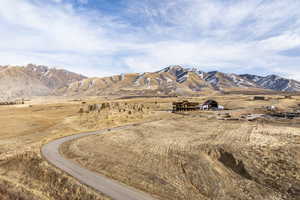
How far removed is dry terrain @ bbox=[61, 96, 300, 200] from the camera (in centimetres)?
2011

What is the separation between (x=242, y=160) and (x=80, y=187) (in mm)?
18967

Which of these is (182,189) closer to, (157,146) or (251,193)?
(251,193)

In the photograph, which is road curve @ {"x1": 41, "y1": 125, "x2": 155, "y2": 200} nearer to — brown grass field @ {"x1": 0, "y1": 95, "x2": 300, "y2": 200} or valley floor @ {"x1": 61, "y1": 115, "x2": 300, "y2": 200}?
brown grass field @ {"x1": 0, "y1": 95, "x2": 300, "y2": 200}

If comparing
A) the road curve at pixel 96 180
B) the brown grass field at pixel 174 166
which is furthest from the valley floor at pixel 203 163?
the road curve at pixel 96 180

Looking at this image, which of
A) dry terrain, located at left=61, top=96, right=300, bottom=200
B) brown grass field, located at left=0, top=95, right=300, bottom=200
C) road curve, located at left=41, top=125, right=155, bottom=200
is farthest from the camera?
dry terrain, located at left=61, top=96, right=300, bottom=200

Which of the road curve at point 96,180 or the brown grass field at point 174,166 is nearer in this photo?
the road curve at point 96,180

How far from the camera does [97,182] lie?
21.7m

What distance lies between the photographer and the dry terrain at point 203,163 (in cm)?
2011

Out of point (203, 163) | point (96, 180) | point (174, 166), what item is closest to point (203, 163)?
point (203, 163)

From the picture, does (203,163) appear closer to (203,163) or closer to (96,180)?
(203,163)

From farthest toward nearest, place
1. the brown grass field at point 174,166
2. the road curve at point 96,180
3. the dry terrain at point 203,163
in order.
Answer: the dry terrain at point 203,163, the brown grass field at point 174,166, the road curve at point 96,180

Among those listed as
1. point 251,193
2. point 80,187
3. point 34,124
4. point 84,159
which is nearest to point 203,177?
point 251,193

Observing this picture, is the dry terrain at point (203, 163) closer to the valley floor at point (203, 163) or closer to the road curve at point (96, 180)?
the valley floor at point (203, 163)

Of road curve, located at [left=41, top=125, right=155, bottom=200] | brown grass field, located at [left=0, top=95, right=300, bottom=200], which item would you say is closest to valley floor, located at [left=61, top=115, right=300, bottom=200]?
brown grass field, located at [left=0, top=95, right=300, bottom=200]
